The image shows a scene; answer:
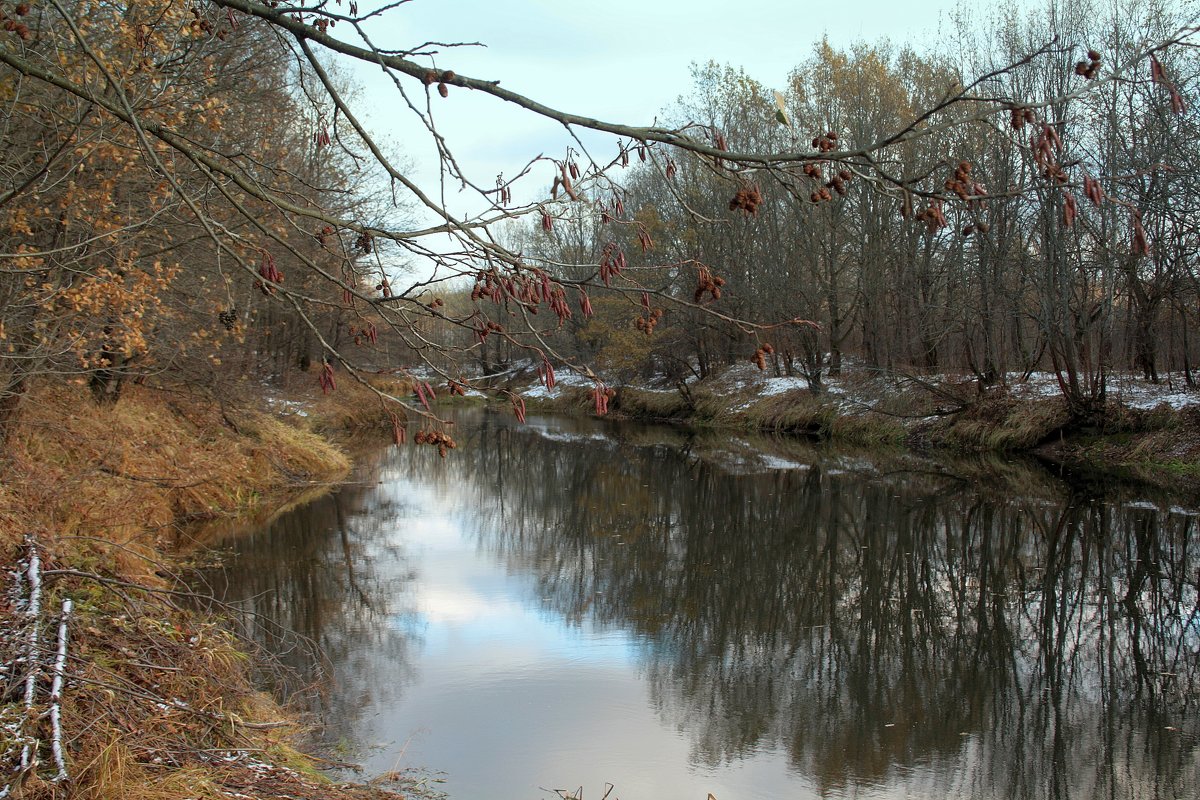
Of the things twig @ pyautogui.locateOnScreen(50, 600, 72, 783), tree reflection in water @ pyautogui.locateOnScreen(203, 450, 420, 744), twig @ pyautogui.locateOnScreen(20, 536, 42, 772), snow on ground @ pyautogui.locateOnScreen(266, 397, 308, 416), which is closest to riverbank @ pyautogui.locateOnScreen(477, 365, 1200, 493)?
tree reflection in water @ pyautogui.locateOnScreen(203, 450, 420, 744)

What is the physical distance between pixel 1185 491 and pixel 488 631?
37.6ft

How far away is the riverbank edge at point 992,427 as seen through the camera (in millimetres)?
16297

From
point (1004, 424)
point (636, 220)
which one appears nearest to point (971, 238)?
point (1004, 424)

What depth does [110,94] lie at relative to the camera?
862cm

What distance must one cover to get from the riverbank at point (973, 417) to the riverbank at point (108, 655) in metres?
7.22

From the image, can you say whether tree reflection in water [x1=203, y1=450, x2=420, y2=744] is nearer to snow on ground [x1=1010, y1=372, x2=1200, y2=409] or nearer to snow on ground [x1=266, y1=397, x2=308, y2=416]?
snow on ground [x1=266, y1=397, x2=308, y2=416]

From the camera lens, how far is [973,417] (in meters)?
20.9

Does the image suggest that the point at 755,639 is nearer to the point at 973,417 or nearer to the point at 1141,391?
the point at 1141,391

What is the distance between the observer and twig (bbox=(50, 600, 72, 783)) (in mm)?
3537

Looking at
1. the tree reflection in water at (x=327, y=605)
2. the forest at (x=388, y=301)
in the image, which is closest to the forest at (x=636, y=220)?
the forest at (x=388, y=301)

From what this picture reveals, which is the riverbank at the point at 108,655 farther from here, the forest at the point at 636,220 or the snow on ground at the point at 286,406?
the snow on ground at the point at 286,406

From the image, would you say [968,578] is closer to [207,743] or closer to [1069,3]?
[207,743]

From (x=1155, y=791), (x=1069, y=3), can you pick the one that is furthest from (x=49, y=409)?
(x=1069, y=3)

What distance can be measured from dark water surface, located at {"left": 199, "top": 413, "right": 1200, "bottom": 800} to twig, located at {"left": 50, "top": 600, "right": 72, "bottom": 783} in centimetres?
181
